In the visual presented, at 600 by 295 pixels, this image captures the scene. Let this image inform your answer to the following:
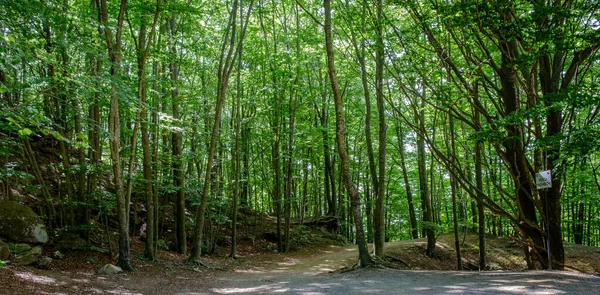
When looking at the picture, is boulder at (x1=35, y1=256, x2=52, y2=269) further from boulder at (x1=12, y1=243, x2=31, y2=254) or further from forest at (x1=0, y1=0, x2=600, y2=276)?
forest at (x1=0, y1=0, x2=600, y2=276)

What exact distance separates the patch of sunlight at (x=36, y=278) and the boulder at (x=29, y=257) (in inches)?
35.7

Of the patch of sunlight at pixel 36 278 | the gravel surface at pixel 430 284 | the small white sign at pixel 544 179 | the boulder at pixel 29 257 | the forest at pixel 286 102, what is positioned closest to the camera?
the gravel surface at pixel 430 284

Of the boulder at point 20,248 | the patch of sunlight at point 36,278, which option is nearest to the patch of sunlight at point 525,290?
the patch of sunlight at point 36,278

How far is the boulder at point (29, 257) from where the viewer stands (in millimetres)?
8391

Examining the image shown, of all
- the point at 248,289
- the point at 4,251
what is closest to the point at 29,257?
the point at 4,251

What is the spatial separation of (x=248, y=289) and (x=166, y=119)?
4.77m

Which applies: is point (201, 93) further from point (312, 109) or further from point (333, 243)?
point (333, 243)

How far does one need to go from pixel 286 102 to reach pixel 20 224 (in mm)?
10957

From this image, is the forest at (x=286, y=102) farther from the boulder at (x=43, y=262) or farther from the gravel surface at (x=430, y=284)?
the gravel surface at (x=430, y=284)

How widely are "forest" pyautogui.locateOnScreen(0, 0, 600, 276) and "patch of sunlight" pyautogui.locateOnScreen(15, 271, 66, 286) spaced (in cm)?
198

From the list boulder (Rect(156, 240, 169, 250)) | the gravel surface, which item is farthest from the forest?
the gravel surface

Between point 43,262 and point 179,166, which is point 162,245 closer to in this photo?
point 179,166

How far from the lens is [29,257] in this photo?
8.69 meters

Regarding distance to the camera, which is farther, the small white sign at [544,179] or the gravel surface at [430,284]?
the small white sign at [544,179]
